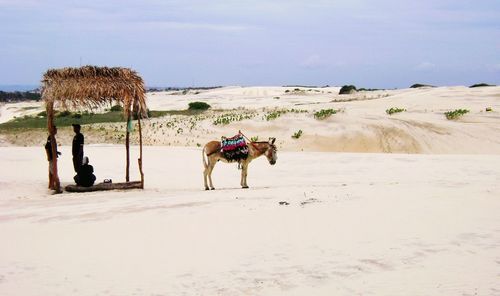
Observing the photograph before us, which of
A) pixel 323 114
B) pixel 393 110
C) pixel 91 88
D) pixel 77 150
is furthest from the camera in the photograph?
pixel 393 110

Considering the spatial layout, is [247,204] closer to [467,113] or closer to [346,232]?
[346,232]

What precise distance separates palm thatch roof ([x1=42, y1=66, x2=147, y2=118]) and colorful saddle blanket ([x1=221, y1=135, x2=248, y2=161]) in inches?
90.6

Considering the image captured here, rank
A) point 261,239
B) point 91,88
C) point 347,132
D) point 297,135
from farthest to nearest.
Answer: point 297,135 < point 347,132 < point 91,88 < point 261,239

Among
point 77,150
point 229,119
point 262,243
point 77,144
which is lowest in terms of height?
point 262,243

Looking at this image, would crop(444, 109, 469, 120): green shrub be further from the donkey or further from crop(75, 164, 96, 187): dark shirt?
crop(75, 164, 96, 187): dark shirt

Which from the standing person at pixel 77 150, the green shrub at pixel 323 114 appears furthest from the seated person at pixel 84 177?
the green shrub at pixel 323 114

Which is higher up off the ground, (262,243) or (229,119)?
(229,119)

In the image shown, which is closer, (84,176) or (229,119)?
(84,176)

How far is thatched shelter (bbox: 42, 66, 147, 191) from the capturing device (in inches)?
539

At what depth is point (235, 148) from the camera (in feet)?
46.5

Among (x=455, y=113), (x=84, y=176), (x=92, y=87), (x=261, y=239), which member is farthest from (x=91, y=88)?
(x=455, y=113)

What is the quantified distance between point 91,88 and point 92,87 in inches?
1.3

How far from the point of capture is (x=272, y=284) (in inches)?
239

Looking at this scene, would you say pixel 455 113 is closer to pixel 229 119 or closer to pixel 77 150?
pixel 229 119
